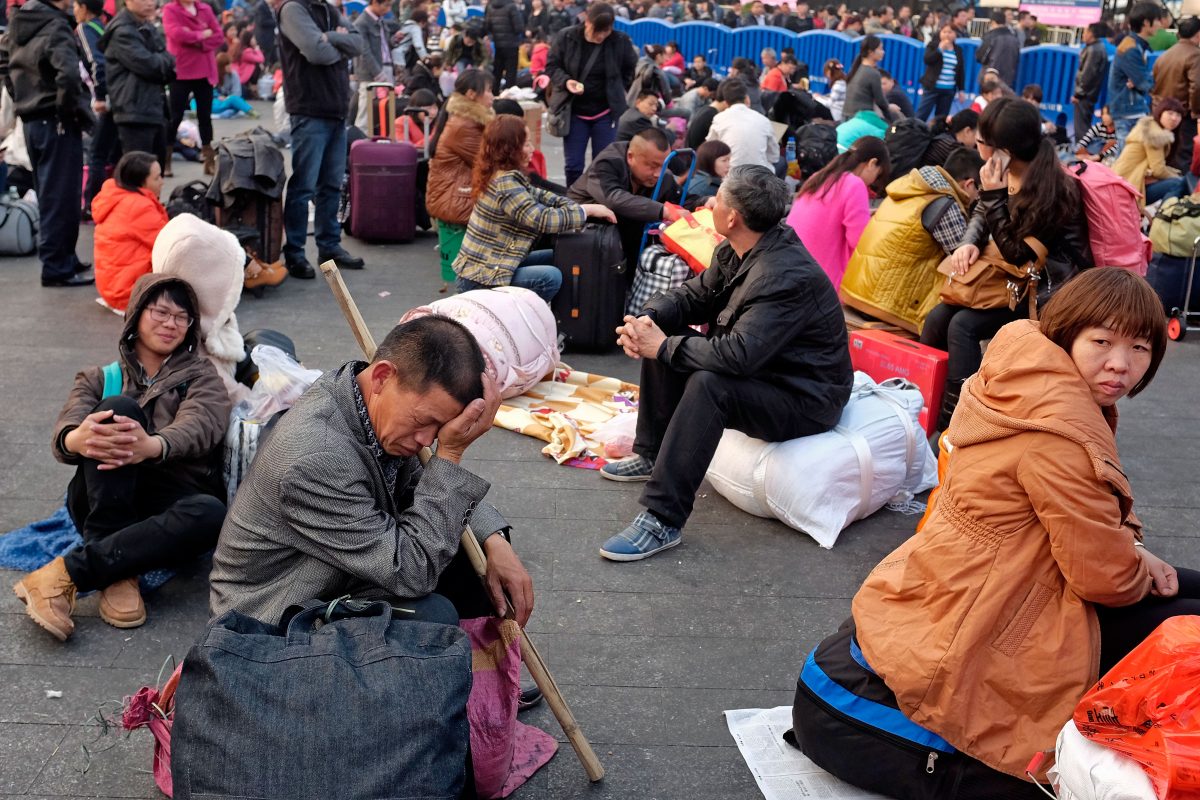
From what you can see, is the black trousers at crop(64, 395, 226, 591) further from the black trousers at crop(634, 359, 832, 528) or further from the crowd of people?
the black trousers at crop(634, 359, 832, 528)

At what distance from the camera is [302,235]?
820 centimetres

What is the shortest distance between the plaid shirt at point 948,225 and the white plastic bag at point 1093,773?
363 cm

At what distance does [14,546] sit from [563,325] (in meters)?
3.32

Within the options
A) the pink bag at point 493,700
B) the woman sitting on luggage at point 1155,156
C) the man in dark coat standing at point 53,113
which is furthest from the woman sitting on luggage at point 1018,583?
the woman sitting on luggage at point 1155,156

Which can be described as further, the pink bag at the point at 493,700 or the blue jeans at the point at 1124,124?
the blue jeans at the point at 1124,124

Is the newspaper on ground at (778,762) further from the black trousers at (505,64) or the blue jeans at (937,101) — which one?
the black trousers at (505,64)

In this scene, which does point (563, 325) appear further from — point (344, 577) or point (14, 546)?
point (344, 577)

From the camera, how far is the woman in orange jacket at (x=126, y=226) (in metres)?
6.77

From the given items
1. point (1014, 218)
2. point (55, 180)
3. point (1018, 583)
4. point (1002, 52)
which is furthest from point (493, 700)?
point (1002, 52)

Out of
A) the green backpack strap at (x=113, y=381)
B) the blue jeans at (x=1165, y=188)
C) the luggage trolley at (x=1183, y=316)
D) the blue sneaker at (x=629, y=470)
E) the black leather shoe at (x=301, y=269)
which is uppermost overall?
the blue jeans at (x=1165, y=188)

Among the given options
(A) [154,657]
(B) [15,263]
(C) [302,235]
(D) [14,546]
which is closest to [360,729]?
(A) [154,657]

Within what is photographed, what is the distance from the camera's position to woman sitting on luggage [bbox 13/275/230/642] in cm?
374

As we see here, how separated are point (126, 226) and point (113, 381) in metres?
2.98

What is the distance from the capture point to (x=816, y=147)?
36.1 ft
